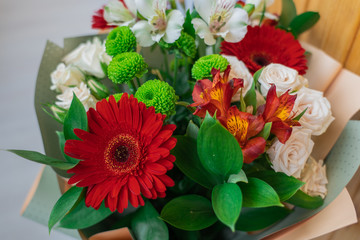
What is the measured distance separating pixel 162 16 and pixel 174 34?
5cm

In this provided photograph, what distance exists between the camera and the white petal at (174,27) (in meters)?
0.49

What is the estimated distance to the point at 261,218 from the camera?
559 mm

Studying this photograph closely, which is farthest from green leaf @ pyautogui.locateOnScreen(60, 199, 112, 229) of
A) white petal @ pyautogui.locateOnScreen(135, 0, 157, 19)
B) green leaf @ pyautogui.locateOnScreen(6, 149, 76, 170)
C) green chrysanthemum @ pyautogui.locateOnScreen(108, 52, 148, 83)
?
white petal @ pyautogui.locateOnScreen(135, 0, 157, 19)

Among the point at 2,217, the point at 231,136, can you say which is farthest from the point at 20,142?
the point at 231,136

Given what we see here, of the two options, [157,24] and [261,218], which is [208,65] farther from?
[261,218]

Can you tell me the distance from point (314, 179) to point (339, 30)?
30cm

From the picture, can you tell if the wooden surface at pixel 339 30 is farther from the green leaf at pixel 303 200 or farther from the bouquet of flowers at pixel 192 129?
the green leaf at pixel 303 200

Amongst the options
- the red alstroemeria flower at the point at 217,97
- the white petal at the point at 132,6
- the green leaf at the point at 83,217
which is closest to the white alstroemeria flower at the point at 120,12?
the white petal at the point at 132,6

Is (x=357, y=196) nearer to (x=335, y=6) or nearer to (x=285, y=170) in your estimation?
(x=285, y=170)

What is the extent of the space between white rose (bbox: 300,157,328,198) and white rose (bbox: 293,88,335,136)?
3.0 inches

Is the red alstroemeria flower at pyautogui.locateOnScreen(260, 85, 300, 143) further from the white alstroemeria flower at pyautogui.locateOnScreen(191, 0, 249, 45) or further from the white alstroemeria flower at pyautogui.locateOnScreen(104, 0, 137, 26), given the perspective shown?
the white alstroemeria flower at pyautogui.locateOnScreen(104, 0, 137, 26)

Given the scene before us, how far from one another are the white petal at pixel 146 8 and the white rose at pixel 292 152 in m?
0.27

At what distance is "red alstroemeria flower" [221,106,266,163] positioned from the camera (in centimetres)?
40

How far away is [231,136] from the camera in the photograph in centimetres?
40
